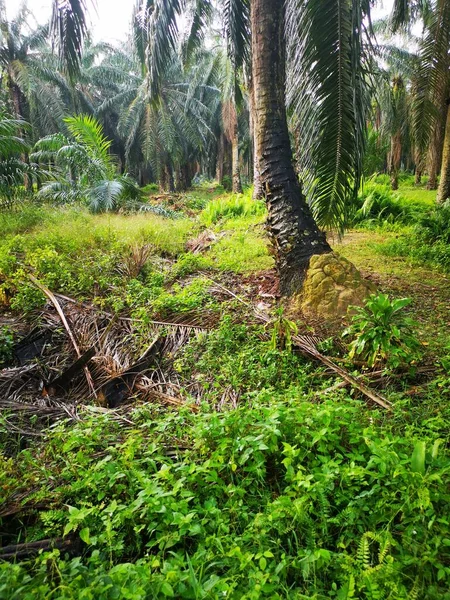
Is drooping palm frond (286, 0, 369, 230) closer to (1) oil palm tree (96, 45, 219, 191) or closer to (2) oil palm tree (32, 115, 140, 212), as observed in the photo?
(2) oil palm tree (32, 115, 140, 212)

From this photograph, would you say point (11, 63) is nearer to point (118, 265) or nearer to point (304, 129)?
point (118, 265)

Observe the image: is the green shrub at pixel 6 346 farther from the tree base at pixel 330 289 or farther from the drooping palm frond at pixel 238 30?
the drooping palm frond at pixel 238 30

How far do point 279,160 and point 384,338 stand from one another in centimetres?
220

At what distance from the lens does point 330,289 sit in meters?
3.59

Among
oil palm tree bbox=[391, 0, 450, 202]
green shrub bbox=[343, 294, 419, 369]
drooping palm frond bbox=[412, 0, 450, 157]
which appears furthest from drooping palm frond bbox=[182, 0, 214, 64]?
green shrub bbox=[343, 294, 419, 369]

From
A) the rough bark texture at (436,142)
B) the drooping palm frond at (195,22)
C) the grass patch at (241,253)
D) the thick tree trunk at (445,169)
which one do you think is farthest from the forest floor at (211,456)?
the drooping palm frond at (195,22)

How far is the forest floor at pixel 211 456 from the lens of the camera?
139cm

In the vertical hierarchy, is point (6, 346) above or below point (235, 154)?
below

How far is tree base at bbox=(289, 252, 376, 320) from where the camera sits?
3.52 meters

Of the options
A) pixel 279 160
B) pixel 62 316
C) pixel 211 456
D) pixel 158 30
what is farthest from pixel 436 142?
pixel 211 456

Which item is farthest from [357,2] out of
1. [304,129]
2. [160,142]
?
[160,142]

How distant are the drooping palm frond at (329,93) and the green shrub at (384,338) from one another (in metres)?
1.44

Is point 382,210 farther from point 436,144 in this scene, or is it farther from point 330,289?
point 330,289

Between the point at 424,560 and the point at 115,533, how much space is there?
118 cm
